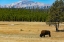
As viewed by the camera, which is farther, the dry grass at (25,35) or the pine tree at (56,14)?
the pine tree at (56,14)

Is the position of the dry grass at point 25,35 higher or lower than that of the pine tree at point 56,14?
lower

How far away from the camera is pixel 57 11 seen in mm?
56969

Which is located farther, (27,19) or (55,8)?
(27,19)

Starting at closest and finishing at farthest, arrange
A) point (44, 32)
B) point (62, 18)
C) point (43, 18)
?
1. point (44, 32)
2. point (62, 18)
3. point (43, 18)

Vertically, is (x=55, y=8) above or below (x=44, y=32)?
above

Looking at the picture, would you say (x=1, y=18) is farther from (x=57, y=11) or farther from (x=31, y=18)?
(x=57, y=11)

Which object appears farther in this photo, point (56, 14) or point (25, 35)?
point (56, 14)

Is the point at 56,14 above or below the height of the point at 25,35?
above

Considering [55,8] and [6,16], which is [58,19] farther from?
[6,16]

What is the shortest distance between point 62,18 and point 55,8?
318 cm

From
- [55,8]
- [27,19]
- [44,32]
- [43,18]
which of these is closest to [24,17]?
[27,19]

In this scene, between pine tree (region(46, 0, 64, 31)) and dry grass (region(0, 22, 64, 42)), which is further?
pine tree (region(46, 0, 64, 31))

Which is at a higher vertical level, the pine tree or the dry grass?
the pine tree

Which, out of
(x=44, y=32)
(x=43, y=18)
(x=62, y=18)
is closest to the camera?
(x=44, y=32)
